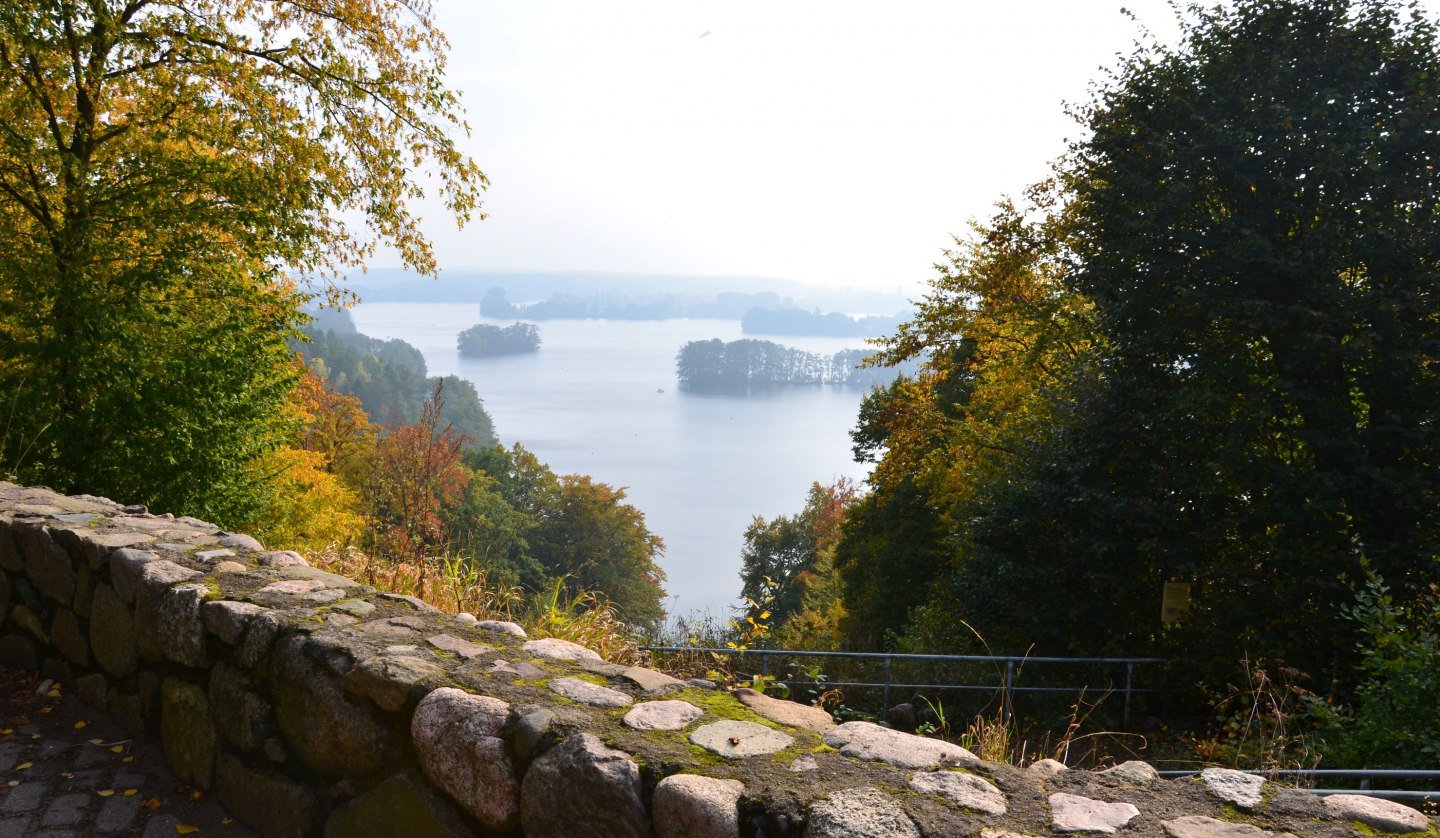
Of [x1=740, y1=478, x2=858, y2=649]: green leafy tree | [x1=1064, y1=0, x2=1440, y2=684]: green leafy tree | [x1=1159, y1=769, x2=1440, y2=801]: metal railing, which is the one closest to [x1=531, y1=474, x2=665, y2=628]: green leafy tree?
[x1=740, y1=478, x2=858, y2=649]: green leafy tree

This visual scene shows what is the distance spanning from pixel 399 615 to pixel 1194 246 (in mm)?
10106

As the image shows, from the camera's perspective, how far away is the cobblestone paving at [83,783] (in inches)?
121

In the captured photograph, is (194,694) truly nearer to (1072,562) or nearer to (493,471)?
(1072,562)

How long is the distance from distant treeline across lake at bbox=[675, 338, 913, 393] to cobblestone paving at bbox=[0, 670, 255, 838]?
6612 inches

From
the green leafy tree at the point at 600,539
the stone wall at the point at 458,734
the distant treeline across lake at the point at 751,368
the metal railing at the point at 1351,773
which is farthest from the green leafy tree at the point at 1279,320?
the distant treeline across lake at the point at 751,368

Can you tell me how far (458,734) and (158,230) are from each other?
785cm

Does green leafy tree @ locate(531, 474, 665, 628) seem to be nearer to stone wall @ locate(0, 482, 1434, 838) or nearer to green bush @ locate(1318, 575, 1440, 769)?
green bush @ locate(1318, 575, 1440, 769)

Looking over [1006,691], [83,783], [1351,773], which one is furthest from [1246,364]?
[83,783]

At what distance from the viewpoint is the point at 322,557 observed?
609 centimetres

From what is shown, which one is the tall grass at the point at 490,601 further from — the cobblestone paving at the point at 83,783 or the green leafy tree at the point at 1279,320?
the green leafy tree at the point at 1279,320

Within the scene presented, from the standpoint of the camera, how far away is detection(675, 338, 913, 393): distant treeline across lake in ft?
568

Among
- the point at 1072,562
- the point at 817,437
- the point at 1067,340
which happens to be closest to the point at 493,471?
the point at 1067,340

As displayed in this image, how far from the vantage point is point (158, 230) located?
8.47 meters

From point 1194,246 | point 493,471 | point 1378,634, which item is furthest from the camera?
point 493,471
